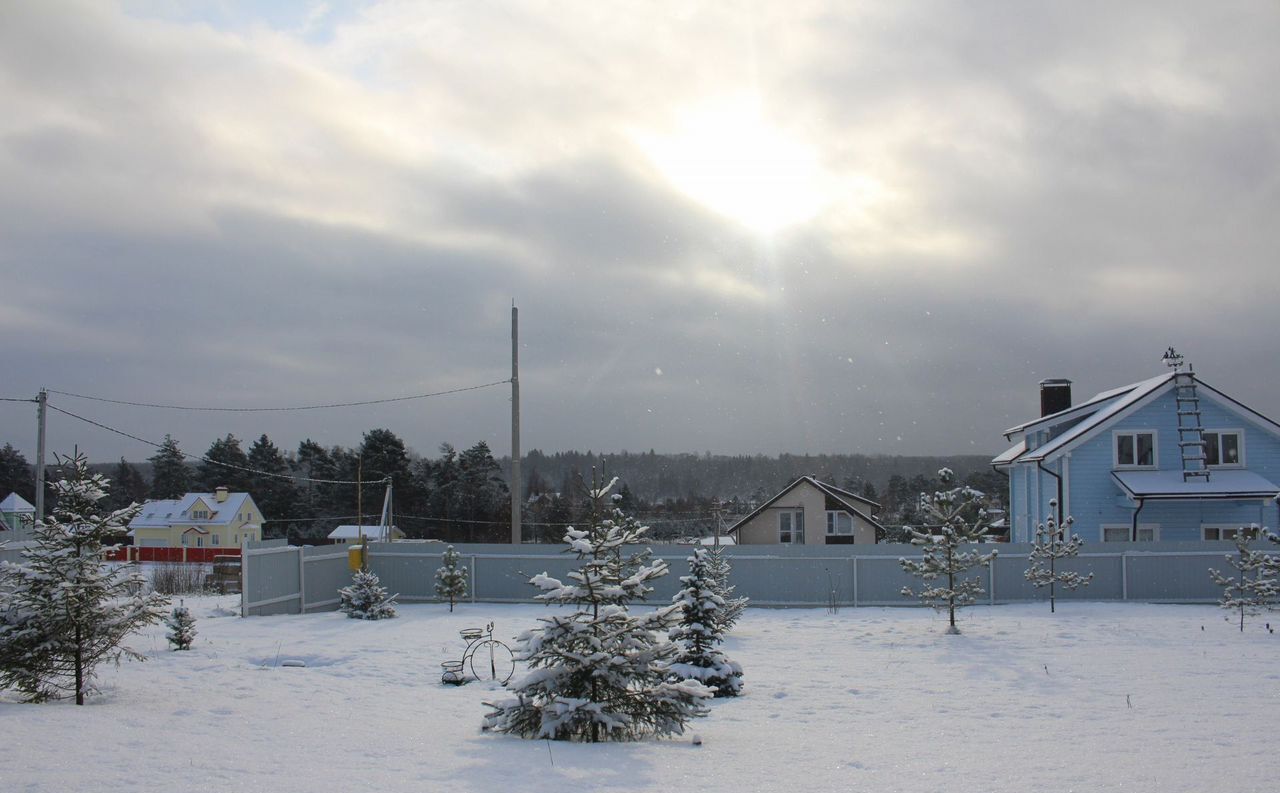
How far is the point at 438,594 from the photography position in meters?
21.8

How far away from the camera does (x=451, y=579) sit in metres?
20.3

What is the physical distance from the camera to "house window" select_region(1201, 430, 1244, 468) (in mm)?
24625

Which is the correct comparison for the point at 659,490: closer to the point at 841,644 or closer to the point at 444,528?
the point at 444,528

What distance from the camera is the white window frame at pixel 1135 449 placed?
24672 millimetres

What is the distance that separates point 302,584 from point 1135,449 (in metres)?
21.5

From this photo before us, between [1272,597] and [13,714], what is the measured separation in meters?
18.3

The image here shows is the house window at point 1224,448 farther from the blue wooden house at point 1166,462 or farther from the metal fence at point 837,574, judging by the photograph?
the metal fence at point 837,574

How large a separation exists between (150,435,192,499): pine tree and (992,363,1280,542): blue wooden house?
60.3 m

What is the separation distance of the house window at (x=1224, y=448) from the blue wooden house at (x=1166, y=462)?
2 cm

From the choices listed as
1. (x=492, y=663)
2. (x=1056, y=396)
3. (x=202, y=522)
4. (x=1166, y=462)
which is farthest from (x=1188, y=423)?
(x=202, y=522)

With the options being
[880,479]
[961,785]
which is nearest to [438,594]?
[961,785]

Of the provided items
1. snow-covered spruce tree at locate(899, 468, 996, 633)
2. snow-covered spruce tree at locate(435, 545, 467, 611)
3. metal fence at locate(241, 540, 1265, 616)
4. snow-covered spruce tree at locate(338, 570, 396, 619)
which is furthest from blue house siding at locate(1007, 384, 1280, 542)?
snow-covered spruce tree at locate(338, 570, 396, 619)

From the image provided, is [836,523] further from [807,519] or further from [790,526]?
[790,526]

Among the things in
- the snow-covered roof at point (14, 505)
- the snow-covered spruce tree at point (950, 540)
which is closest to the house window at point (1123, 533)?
the snow-covered spruce tree at point (950, 540)
